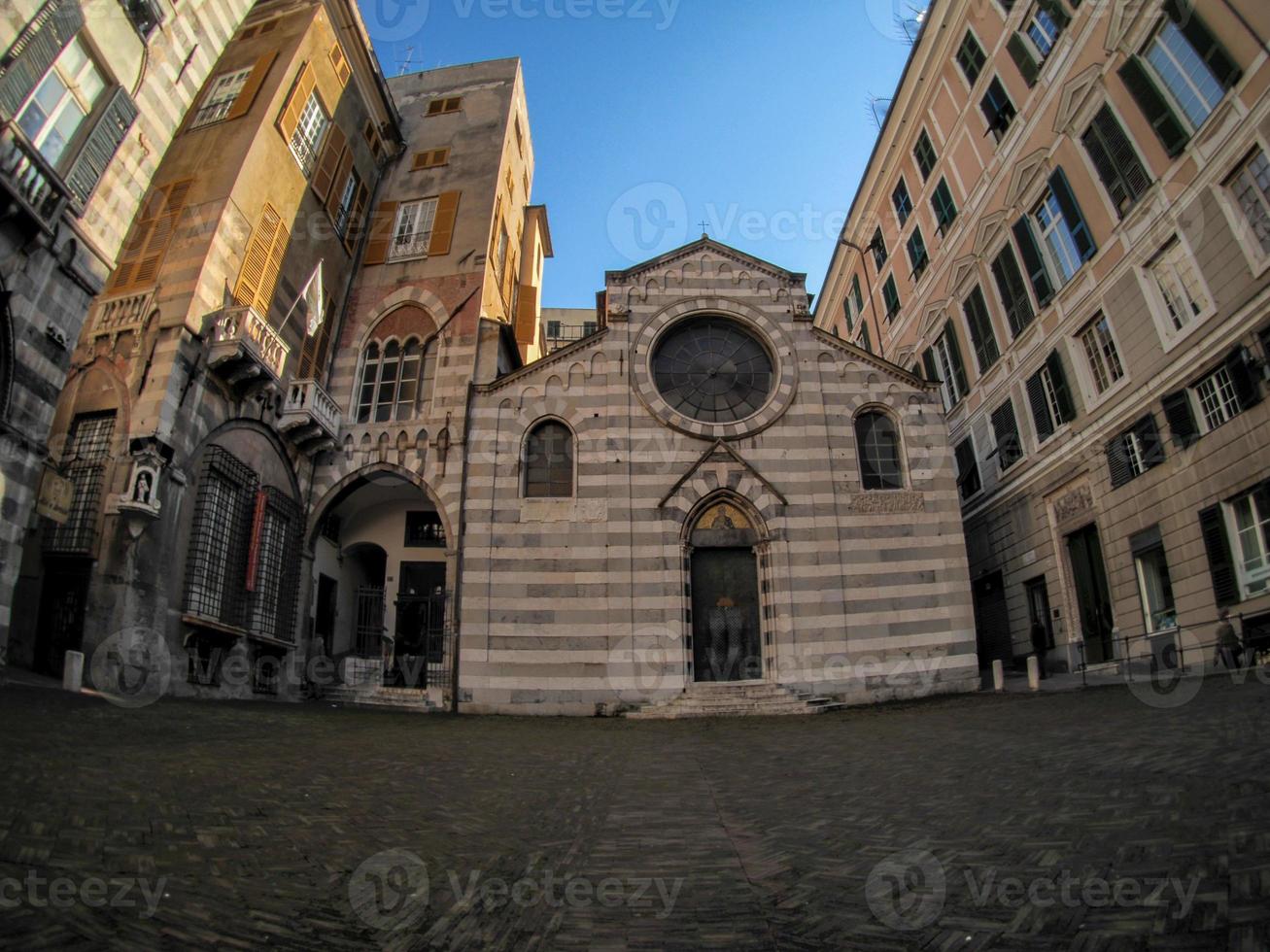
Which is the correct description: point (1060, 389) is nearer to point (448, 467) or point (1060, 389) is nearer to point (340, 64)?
point (448, 467)

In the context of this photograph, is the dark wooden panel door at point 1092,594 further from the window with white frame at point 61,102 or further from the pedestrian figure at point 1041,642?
the window with white frame at point 61,102

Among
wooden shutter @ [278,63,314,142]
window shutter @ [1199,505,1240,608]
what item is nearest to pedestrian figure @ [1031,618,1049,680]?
window shutter @ [1199,505,1240,608]

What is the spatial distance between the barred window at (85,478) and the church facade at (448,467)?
70 mm

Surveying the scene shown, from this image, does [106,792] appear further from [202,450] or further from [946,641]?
[946,641]

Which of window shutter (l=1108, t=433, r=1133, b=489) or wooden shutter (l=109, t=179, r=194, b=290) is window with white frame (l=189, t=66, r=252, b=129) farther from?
window shutter (l=1108, t=433, r=1133, b=489)

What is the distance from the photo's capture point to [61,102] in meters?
13.1

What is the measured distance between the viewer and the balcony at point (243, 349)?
17.4m

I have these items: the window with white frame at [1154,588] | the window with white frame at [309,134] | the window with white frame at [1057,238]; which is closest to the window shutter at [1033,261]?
the window with white frame at [1057,238]

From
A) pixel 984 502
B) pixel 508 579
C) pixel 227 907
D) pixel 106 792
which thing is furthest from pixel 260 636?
pixel 984 502

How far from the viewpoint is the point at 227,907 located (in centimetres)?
391

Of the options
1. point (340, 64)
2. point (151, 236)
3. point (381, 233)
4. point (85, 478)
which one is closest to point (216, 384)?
point (85, 478)

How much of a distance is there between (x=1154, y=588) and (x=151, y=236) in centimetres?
2671

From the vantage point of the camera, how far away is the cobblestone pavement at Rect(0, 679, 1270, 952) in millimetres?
3674

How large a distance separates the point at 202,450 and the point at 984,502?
78.6 ft
